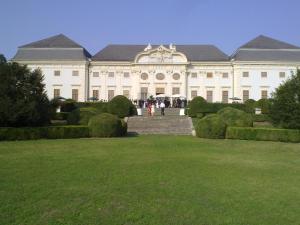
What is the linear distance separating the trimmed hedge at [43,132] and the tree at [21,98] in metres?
0.91

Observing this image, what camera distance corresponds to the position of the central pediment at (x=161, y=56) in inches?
2108

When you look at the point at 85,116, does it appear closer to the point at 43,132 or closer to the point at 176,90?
the point at 43,132

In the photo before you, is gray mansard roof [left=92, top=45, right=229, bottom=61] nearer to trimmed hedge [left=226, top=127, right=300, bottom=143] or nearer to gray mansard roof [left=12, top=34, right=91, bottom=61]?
gray mansard roof [left=12, top=34, right=91, bottom=61]

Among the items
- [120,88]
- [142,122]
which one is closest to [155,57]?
[120,88]

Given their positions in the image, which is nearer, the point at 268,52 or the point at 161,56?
the point at 268,52

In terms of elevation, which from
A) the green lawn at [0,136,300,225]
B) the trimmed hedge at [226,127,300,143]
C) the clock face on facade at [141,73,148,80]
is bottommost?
the green lawn at [0,136,300,225]

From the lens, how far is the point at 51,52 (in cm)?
5344

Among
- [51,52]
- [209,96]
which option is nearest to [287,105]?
[209,96]

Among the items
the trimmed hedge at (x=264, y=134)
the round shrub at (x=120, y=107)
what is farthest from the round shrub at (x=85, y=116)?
the round shrub at (x=120, y=107)

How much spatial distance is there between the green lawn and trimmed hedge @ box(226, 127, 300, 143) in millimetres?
4324

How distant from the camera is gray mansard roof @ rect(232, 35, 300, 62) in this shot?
173ft

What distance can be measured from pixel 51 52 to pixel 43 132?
1444 inches

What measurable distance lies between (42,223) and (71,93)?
162 ft

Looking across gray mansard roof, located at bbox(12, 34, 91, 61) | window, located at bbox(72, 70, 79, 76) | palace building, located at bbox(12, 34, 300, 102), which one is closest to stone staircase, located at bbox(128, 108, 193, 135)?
palace building, located at bbox(12, 34, 300, 102)
